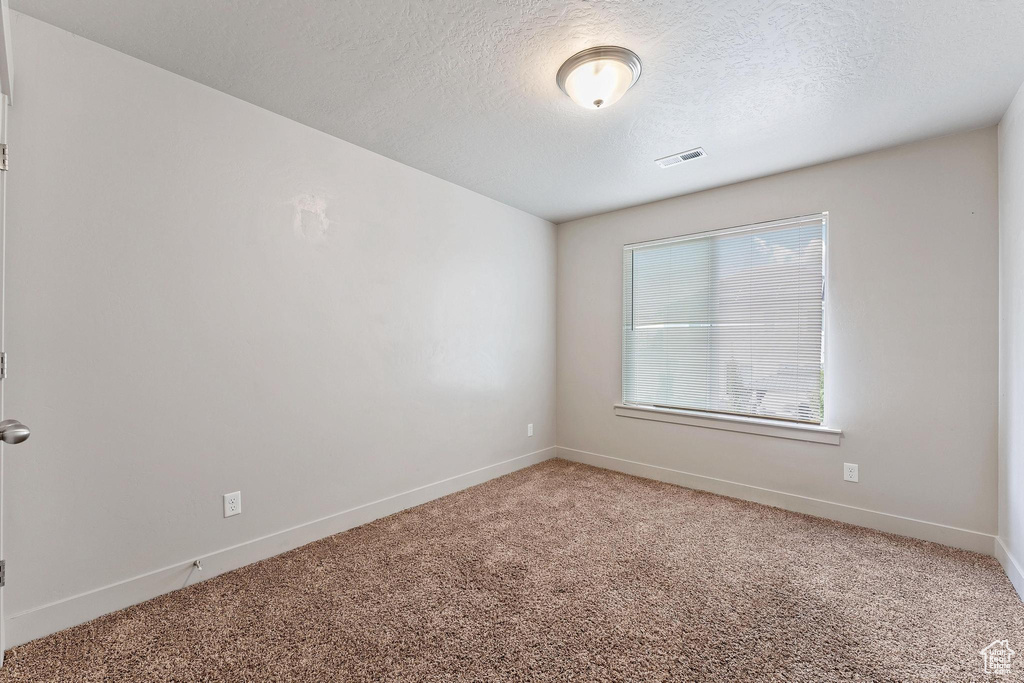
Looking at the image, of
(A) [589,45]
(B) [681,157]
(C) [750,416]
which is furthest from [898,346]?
(A) [589,45]

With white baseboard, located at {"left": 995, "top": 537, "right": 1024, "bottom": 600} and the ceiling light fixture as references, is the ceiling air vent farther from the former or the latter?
white baseboard, located at {"left": 995, "top": 537, "right": 1024, "bottom": 600}

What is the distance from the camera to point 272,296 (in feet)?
8.22

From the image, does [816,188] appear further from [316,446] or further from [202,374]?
[202,374]

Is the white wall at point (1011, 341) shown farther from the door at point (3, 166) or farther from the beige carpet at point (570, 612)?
the door at point (3, 166)

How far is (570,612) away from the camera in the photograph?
6.44 feet

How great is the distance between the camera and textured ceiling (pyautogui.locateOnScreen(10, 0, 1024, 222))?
172cm

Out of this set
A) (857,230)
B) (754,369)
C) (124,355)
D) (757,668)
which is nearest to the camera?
(757,668)

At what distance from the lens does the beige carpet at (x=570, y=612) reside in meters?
1.63

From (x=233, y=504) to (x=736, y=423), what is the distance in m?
3.38

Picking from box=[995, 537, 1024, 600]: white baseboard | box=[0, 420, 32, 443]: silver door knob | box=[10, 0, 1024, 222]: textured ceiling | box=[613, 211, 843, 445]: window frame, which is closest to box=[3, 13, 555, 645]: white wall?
box=[10, 0, 1024, 222]: textured ceiling

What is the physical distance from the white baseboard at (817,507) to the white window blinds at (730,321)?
1.82 ft

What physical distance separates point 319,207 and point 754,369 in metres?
3.24

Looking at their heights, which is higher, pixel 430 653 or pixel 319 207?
pixel 319 207

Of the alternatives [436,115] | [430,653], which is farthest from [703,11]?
[430,653]
